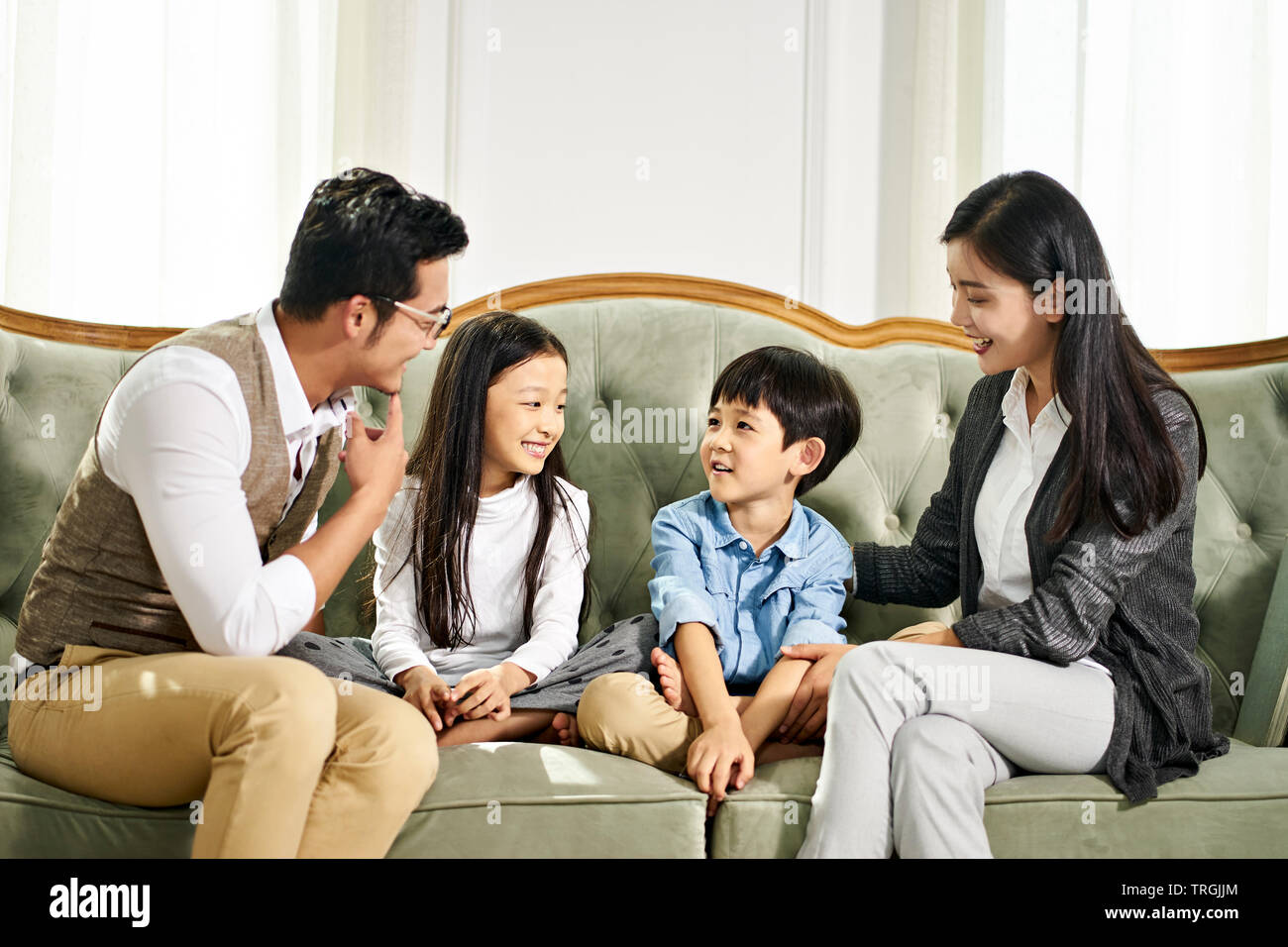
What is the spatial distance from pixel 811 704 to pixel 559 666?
0.35 metres

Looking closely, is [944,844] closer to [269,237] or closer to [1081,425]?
[1081,425]

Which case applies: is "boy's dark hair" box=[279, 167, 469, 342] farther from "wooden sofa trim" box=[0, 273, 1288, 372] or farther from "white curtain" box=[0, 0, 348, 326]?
"white curtain" box=[0, 0, 348, 326]

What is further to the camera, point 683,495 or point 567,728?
point 683,495

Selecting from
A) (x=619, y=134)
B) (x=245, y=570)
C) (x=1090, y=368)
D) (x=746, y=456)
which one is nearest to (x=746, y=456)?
(x=746, y=456)

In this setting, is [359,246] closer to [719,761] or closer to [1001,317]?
[719,761]

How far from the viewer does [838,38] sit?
7.64ft

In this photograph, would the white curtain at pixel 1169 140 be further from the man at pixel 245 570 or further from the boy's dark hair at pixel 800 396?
the man at pixel 245 570

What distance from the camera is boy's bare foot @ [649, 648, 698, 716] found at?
135 centimetres

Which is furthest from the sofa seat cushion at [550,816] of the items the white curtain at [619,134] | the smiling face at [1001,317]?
the white curtain at [619,134]

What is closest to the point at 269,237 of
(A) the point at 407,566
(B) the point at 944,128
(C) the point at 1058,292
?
(A) the point at 407,566

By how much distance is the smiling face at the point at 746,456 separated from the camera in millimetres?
1521

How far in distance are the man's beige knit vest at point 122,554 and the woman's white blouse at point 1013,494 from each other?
35.8 inches

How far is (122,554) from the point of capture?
3.70 feet

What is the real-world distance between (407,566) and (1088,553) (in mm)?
910
